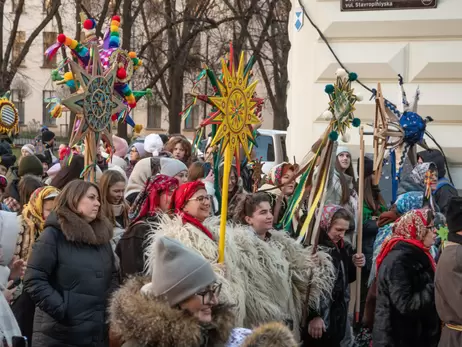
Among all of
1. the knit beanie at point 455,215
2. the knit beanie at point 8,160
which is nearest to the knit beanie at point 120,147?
the knit beanie at point 8,160

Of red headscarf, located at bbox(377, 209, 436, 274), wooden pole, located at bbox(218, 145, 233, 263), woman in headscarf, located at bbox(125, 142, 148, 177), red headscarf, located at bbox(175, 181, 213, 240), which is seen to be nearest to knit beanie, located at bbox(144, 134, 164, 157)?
woman in headscarf, located at bbox(125, 142, 148, 177)

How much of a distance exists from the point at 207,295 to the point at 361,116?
6428mm

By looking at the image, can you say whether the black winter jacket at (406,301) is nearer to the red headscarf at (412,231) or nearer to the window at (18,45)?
the red headscarf at (412,231)

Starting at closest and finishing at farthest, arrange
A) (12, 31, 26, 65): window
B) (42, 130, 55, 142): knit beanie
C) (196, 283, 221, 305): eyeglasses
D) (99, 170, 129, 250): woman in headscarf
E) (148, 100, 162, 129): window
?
1. (196, 283, 221, 305): eyeglasses
2. (99, 170, 129, 250): woman in headscarf
3. (42, 130, 55, 142): knit beanie
4. (12, 31, 26, 65): window
5. (148, 100, 162, 129): window

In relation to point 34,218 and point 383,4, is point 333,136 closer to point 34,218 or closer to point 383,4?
point 34,218

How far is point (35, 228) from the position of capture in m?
6.58

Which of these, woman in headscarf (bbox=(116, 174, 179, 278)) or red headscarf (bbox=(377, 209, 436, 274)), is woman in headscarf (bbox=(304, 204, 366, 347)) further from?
woman in headscarf (bbox=(116, 174, 179, 278))

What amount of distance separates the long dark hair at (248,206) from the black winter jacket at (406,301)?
0.94 metres

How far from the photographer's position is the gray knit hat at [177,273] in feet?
11.8

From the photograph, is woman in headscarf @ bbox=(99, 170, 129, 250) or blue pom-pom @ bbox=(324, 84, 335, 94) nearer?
woman in headscarf @ bbox=(99, 170, 129, 250)

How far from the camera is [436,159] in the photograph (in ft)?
29.0

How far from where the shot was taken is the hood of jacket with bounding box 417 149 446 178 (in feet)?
28.8

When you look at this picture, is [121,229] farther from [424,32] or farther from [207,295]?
[424,32]

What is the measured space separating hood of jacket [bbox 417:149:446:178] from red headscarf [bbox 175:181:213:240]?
3.58 m
